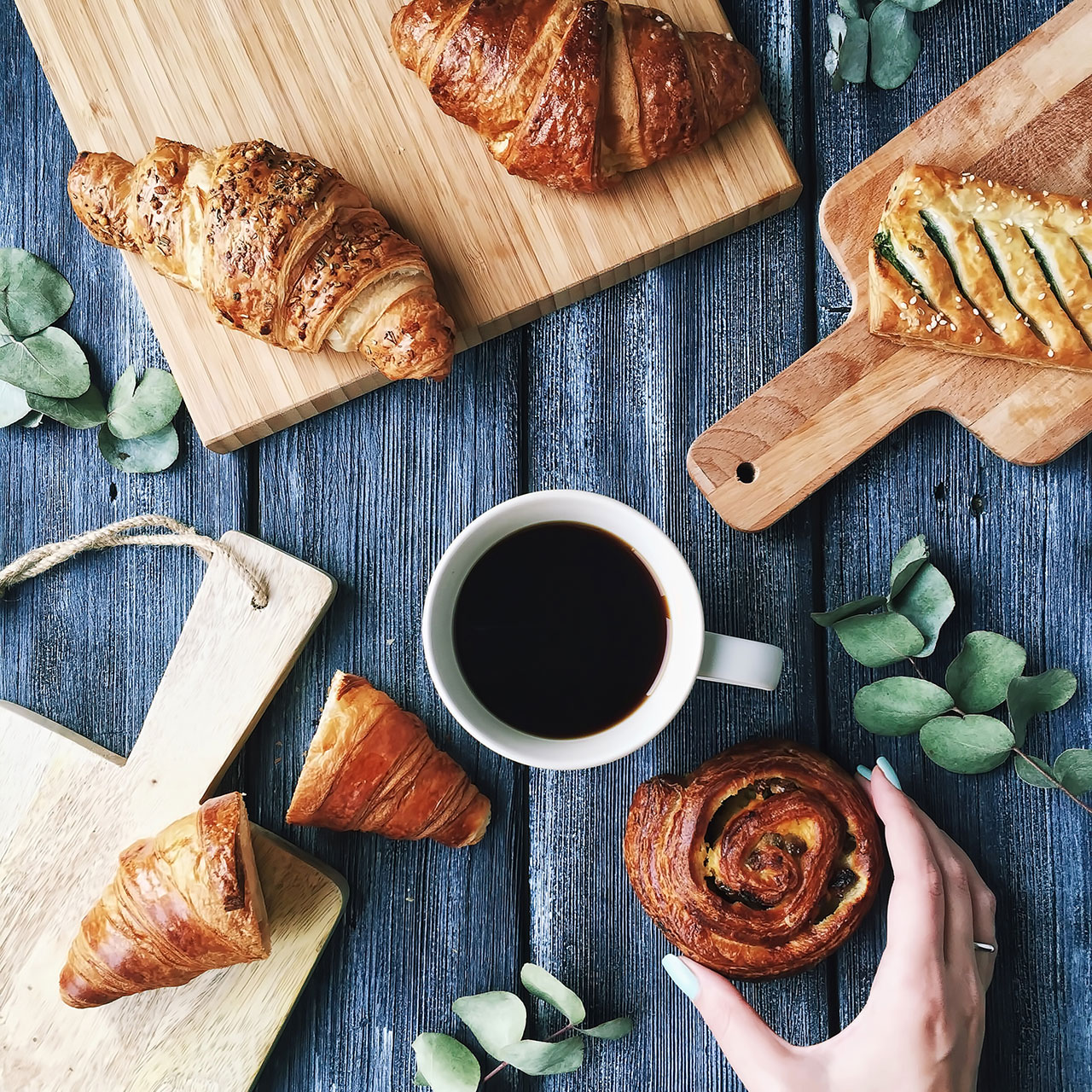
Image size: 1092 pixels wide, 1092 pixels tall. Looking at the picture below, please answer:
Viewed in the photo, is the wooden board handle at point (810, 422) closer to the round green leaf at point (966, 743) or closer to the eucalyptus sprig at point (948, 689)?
the eucalyptus sprig at point (948, 689)

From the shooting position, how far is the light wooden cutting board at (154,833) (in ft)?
4.56

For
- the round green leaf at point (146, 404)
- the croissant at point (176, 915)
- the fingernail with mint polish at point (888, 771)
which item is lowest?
the fingernail with mint polish at point (888, 771)

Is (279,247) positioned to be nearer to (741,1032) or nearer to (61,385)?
(61,385)

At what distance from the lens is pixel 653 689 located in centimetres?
128

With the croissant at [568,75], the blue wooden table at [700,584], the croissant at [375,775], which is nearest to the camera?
the croissant at [568,75]

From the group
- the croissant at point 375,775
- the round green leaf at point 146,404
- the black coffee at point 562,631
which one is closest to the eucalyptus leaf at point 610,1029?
the croissant at point 375,775

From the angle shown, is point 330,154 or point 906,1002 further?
point 330,154

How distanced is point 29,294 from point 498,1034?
4.32 ft

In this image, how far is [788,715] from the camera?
1.44m

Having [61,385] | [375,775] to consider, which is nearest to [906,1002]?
[375,775]

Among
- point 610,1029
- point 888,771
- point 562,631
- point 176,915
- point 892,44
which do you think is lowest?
point 610,1029

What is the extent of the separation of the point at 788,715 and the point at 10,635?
3.95ft

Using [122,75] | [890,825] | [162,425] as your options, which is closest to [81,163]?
[122,75]

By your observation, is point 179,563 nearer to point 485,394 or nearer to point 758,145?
point 485,394
